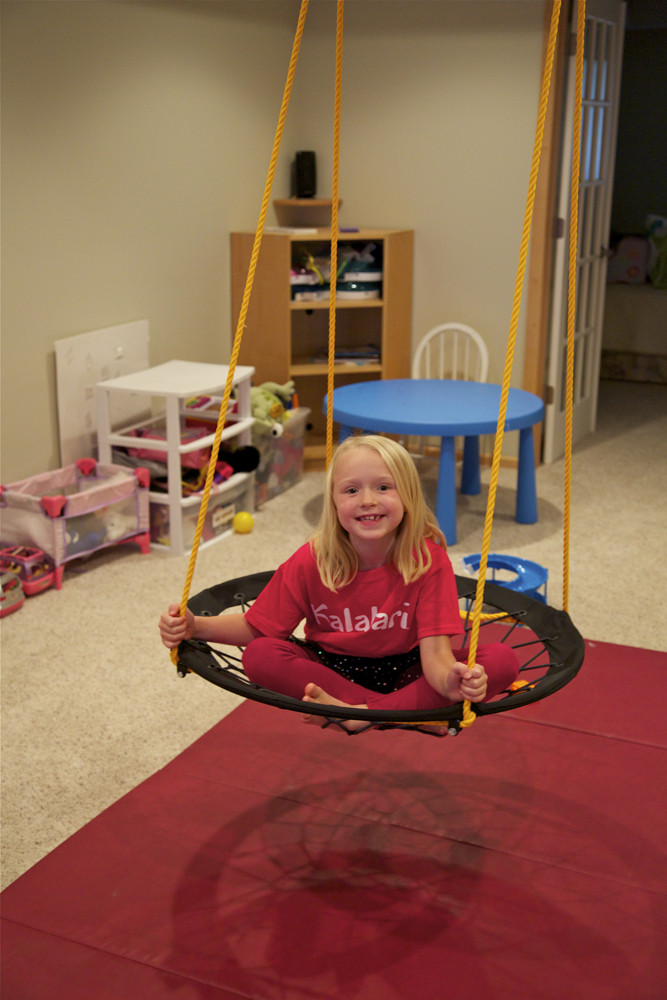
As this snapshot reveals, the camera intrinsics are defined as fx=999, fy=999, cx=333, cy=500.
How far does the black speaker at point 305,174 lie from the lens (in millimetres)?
4430

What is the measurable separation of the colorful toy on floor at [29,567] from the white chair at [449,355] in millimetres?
1984

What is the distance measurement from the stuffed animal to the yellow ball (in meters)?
0.39

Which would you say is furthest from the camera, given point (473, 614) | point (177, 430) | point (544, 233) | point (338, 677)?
Answer: point (544, 233)

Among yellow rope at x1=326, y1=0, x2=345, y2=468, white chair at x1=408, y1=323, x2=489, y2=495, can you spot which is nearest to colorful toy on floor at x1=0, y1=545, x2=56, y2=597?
yellow rope at x1=326, y1=0, x2=345, y2=468

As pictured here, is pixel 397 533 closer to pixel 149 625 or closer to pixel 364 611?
pixel 364 611

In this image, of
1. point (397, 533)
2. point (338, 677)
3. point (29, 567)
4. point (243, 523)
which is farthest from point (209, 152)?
point (338, 677)

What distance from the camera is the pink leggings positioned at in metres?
1.57

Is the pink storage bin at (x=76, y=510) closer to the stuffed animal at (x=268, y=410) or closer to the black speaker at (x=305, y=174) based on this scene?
the stuffed animal at (x=268, y=410)

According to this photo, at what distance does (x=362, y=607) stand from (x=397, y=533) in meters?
0.14

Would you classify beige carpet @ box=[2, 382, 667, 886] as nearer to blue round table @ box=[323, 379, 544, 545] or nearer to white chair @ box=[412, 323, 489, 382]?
blue round table @ box=[323, 379, 544, 545]

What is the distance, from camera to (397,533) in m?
1.70

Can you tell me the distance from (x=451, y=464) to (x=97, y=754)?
169 cm

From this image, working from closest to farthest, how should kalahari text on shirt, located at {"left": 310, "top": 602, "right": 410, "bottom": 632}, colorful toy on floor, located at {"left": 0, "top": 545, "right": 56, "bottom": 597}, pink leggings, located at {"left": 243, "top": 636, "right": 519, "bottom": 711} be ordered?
pink leggings, located at {"left": 243, "top": 636, "right": 519, "bottom": 711} → kalahari text on shirt, located at {"left": 310, "top": 602, "right": 410, "bottom": 632} → colorful toy on floor, located at {"left": 0, "top": 545, "right": 56, "bottom": 597}

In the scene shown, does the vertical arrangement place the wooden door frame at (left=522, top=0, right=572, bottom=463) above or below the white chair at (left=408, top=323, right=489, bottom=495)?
above
